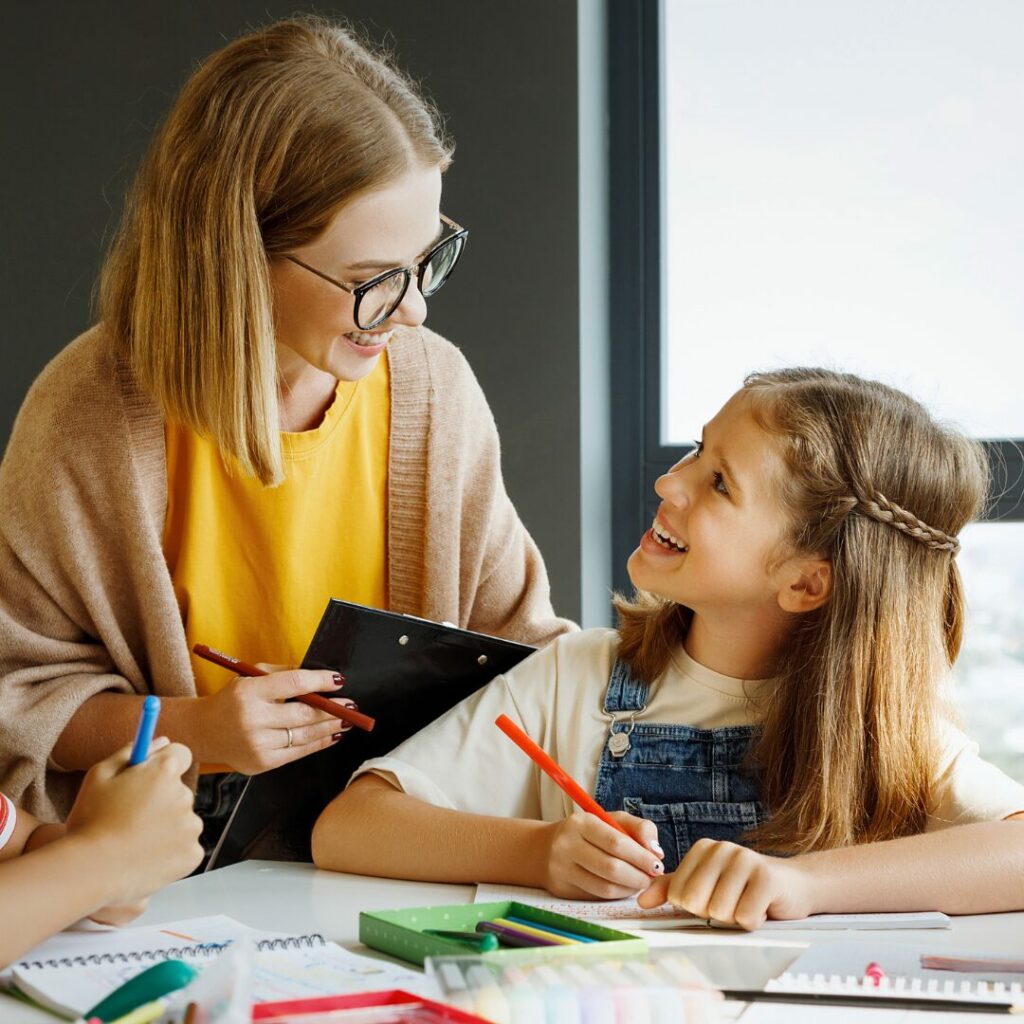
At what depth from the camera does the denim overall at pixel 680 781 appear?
126 cm

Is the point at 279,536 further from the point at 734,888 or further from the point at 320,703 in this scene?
the point at 734,888

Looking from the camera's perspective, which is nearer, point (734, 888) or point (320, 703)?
point (734, 888)

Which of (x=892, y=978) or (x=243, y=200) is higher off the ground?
(x=243, y=200)

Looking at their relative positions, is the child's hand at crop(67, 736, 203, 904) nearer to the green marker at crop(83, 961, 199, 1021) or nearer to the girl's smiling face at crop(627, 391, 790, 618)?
the green marker at crop(83, 961, 199, 1021)

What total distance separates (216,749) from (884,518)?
0.69 m

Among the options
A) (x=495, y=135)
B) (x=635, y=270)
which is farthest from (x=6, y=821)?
(x=635, y=270)

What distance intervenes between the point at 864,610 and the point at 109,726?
77 centimetres

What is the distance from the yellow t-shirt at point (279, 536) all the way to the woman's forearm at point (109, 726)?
0.11 meters

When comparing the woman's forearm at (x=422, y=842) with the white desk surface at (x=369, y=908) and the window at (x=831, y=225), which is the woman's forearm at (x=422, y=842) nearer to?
the white desk surface at (x=369, y=908)

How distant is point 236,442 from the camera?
54.2 inches

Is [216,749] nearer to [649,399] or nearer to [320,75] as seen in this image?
[320,75]

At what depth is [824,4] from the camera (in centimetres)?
214

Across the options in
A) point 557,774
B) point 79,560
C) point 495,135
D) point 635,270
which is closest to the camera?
point 557,774

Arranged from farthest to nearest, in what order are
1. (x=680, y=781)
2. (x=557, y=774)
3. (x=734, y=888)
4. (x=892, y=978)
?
(x=680, y=781), (x=557, y=774), (x=734, y=888), (x=892, y=978)
